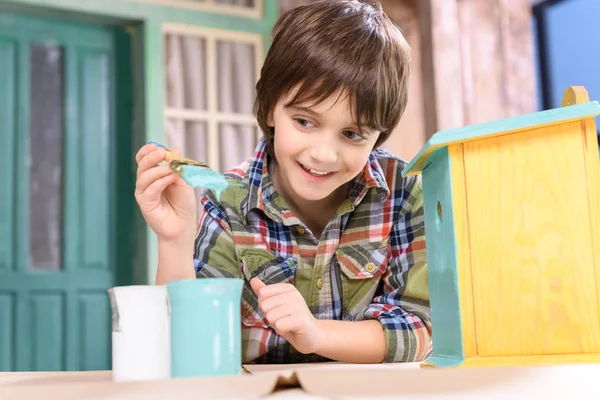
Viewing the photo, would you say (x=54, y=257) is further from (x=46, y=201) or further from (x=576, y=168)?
(x=576, y=168)

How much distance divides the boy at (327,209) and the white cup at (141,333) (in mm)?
339

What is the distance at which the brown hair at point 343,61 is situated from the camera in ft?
3.82

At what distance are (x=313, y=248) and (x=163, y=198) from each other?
36 centimetres

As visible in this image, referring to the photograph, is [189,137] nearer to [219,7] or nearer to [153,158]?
[219,7]

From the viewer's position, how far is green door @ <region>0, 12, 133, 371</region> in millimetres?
3314

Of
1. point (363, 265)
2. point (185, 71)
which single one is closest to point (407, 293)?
point (363, 265)

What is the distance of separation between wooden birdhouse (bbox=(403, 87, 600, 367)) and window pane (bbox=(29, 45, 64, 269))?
2958 mm

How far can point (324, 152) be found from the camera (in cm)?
116

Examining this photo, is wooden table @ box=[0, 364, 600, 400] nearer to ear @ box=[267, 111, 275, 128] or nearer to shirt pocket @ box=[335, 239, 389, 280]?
shirt pocket @ box=[335, 239, 389, 280]

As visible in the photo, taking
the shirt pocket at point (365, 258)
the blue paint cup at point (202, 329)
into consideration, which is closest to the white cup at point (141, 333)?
the blue paint cup at point (202, 329)

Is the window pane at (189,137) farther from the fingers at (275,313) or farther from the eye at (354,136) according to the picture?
the fingers at (275,313)

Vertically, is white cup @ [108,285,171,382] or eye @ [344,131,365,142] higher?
eye @ [344,131,365,142]

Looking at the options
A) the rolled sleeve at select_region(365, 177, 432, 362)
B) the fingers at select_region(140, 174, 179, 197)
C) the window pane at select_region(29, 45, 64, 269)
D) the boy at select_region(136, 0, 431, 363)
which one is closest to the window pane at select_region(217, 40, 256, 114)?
the window pane at select_region(29, 45, 64, 269)

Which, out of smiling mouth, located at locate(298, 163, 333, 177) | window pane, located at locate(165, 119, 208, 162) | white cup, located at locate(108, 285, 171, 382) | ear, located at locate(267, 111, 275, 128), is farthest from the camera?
window pane, located at locate(165, 119, 208, 162)
